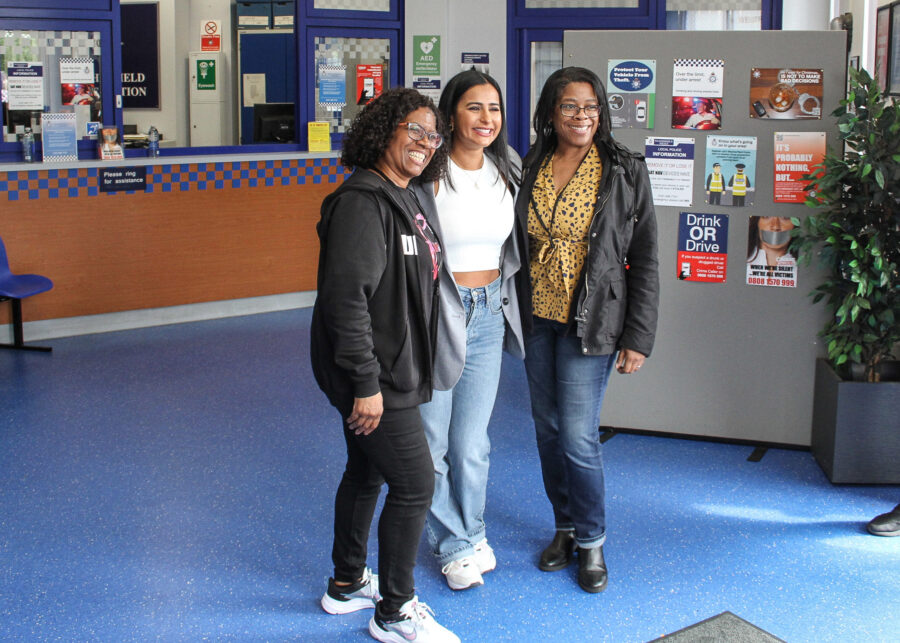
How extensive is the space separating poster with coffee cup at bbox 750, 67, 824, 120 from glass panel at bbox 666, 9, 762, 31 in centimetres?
357

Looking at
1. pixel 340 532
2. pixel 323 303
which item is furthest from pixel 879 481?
pixel 323 303

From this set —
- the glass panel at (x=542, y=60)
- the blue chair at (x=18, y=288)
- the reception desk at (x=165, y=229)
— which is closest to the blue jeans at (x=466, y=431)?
the reception desk at (x=165, y=229)

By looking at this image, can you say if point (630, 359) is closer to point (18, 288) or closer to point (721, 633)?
point (721, 633)

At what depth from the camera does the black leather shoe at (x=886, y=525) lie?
3.65 metres

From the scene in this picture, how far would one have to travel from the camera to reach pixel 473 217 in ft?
9.78

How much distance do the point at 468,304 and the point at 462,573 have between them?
87 cm

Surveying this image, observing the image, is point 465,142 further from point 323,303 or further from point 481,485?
point 481,485

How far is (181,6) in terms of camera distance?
10.3m

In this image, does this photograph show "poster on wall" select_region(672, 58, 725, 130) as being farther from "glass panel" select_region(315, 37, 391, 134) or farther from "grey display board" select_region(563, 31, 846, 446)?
"glass panel" select_region(315, 37, 391, 134)

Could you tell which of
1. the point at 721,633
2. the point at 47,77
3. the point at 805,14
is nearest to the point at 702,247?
the point at 721,633

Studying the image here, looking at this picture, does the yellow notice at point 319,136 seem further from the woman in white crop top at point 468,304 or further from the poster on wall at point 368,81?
the woman in white crop top at point 468,304

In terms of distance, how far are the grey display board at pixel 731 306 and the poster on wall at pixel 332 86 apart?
3.38 m

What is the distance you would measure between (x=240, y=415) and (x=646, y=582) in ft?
7.84

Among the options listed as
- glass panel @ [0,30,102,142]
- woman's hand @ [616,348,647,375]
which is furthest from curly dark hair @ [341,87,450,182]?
glass panel @ [0,30,102,142]
